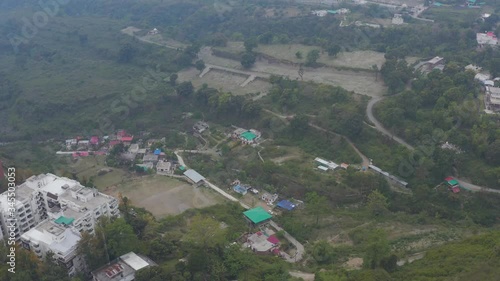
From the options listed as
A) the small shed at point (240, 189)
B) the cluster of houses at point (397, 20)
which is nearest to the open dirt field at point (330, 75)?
the cluster of houses at point (397, 20)

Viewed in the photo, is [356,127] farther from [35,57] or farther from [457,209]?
[35,57]

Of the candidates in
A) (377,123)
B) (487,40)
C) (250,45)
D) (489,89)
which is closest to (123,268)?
(377,123)

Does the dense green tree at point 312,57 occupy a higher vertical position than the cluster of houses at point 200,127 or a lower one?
higher

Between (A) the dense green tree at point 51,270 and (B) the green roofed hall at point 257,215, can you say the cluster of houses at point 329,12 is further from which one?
(A) the dense green tree at point 51,270

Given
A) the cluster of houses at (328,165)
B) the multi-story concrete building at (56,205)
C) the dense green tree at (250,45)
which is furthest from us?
the dense green tree at (250,45)

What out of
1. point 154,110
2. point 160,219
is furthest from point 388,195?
point 154,110
